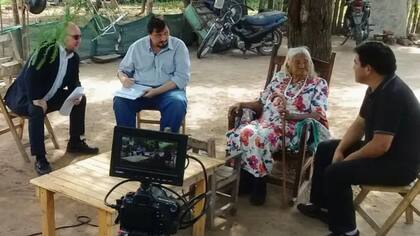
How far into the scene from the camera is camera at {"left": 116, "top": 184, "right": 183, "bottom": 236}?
2012 millimetres

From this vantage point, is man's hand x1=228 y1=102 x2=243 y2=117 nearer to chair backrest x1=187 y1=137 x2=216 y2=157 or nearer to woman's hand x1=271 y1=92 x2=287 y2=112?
woman's hand x1=271 y1=92 x2=287 y2=112

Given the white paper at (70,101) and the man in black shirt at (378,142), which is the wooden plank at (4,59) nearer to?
the white paper at (70,101)

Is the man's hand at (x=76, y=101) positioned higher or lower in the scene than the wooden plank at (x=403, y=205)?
higher

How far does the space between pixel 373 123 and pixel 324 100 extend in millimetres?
730

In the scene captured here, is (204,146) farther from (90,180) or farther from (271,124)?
(90,180)

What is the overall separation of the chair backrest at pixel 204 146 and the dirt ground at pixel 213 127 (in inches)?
18.7

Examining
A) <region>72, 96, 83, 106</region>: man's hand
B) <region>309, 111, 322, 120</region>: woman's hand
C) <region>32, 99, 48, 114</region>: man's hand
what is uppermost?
<region>309, 111, 322, 120</region>: woman's hand

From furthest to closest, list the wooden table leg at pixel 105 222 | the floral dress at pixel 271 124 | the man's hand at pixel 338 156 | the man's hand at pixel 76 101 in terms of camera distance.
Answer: the man's hand at pixel 76 101 → the floral dress at pixel 271 124 → the man's hand at pixel 338 156 → the wooden table leg at pixel 105 222

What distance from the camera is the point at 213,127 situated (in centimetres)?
534

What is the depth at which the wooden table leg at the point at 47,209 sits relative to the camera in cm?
278

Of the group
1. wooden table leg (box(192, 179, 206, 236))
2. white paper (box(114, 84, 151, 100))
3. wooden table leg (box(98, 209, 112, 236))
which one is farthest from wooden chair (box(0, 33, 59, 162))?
wooden table leg (box(98, 209, 112, 236))

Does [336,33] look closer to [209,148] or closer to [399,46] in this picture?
[399,46]

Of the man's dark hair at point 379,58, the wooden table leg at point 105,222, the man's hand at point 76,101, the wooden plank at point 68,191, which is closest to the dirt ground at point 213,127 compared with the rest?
the man's hand at point 76,101

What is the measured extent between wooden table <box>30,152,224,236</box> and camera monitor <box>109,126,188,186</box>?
28cm
